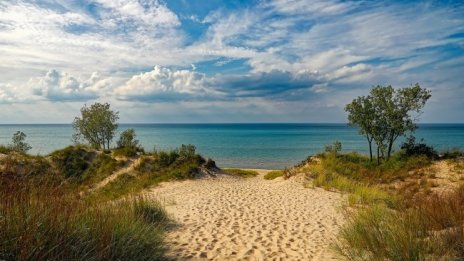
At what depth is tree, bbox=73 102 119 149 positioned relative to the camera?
134 feet

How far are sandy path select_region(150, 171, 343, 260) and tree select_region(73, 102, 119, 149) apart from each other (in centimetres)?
2538

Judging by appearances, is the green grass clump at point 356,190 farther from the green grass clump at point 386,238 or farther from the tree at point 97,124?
the tree at point 97,124

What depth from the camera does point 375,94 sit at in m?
28.0

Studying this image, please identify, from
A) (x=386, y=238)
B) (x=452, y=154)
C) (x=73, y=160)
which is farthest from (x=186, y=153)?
(x=386, y=238)

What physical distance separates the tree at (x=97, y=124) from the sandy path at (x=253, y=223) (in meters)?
25.4

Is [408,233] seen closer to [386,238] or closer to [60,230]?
[386,238]

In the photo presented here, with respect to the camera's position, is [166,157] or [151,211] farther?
[166,157]

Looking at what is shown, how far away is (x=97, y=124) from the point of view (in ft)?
134

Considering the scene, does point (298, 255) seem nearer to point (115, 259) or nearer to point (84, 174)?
point (115, 259)

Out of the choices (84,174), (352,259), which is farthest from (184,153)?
(352,259)

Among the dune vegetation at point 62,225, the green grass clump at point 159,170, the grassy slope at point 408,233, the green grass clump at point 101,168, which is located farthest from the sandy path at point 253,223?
the green grass clump at point 101,168

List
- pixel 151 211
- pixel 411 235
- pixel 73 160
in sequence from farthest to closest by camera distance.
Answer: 1. pixel 73 160
2. pixel 151 211
3. pixel 411 235

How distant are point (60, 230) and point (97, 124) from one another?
38708 mm

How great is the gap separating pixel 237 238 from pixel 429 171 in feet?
59.0
